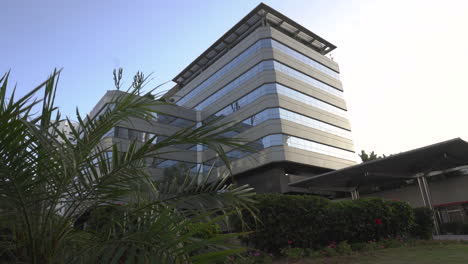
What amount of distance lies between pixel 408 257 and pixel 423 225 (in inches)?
216

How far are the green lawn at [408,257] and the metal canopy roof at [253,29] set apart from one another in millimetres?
30796

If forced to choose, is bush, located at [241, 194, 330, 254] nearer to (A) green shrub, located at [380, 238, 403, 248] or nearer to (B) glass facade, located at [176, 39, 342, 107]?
(A) green shrub, located at [380, 238, 403, 248]

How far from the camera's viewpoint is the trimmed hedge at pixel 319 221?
30.0 feet

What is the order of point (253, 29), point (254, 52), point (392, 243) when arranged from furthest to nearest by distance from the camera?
point (253, 29) → point (254, 52) → point (392, 243)

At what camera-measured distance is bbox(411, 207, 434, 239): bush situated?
1192cm

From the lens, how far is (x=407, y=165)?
1616 cm

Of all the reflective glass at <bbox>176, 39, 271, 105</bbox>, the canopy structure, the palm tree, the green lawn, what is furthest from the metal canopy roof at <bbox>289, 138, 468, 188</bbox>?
the reflective glass at <bbox>176, 39, 271, 105</bbox>

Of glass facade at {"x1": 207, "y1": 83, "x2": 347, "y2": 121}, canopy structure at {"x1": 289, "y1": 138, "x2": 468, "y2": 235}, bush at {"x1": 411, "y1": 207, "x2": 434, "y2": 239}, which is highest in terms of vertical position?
glass facade at {"x1": 207, "y1": 83, "x2": 347, "y2": 121}

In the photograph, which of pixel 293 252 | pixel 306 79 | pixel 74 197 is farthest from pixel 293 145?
pixel 74 197

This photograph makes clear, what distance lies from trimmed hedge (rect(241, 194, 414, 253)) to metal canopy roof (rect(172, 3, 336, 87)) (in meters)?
28.6

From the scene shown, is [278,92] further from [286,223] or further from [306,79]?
[286,223]

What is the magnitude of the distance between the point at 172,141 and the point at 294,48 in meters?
35.3

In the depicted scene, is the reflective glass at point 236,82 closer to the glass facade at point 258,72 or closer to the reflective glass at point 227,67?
the glass facade at point 258,72

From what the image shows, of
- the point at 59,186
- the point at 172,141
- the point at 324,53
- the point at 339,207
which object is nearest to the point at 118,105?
the point at 172,141
